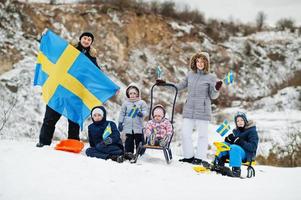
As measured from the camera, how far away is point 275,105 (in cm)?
1978

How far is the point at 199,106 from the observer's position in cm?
671

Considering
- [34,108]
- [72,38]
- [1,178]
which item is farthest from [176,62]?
[1,178]

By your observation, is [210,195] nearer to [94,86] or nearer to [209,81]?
[209,81]

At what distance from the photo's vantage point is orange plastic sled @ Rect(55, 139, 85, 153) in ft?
20.8

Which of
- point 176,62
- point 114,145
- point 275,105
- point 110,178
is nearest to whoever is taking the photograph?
point 110,178

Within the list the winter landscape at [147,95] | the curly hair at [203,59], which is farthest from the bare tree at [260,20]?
the curly hair at [203,59]

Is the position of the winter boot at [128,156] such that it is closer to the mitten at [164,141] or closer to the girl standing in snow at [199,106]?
the mitten at [164,141]

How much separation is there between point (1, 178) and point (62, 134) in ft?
27.1


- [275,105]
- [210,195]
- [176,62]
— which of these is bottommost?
[210,195]

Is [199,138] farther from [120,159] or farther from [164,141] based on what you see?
[120,159]

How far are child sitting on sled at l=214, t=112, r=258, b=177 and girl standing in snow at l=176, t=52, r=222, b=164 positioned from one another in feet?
1.42

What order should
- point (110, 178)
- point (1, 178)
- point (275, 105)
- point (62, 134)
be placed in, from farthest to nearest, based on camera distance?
1. point (275, 105)
2. point (62, 134)
3. point (110, 178)
4. point (1, 178)

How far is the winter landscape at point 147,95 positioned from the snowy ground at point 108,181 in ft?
0.05

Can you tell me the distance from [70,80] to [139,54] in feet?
52.7
